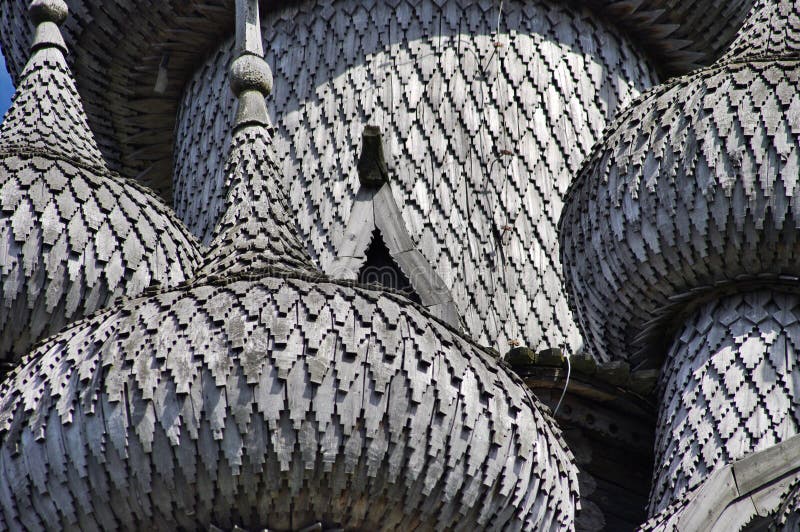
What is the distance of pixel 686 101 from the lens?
33.1 feet

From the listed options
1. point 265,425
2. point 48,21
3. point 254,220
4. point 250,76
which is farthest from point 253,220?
point 48,21

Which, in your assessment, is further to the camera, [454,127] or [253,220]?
[454,127]

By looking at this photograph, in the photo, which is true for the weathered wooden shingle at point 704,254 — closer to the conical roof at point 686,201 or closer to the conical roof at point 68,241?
the conical roof at point 686,201

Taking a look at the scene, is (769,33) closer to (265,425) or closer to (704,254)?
(704,254)

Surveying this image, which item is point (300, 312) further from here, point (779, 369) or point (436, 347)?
point (779, 369)

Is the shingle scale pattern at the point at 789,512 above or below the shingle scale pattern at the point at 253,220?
below

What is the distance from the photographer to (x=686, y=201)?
9781 millimetres

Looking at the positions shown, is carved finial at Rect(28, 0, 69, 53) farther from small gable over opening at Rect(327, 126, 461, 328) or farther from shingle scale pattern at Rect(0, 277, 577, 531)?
shingle scale pattern at Rect(0, 277, 577, 531)

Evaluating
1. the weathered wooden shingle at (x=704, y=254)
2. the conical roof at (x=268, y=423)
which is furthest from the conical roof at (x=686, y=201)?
the conical roof at (x=268, y=423)

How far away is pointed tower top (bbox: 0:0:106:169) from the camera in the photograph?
1007 cm

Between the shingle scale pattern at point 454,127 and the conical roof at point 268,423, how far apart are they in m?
3.48

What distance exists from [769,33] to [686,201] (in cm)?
138

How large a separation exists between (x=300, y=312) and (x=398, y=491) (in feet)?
2.53

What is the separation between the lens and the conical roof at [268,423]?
7312 millimetres
